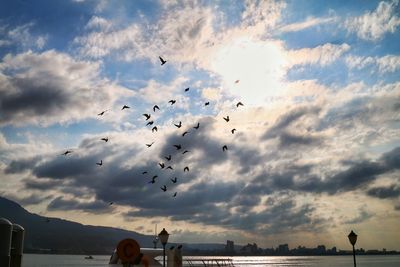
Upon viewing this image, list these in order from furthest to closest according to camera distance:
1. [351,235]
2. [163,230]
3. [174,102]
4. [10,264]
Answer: [174,102]
[351,235]
[10,264]
[163,230]

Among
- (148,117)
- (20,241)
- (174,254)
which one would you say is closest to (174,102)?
(148,117)

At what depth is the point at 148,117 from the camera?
3222 cm

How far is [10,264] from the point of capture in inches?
942

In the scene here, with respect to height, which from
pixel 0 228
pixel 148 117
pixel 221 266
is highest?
pixel 148 117

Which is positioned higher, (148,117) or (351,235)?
(148,117)

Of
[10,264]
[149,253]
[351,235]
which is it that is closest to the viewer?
[10,264]

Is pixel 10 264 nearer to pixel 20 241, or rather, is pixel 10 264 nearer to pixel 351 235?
pixel 20 241

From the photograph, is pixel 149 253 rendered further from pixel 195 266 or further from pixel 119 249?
pixel 119 249

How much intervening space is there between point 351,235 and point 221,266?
762 inches

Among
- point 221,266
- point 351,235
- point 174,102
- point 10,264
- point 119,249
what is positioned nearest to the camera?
point 119,249

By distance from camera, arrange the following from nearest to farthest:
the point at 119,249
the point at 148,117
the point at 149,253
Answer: the point at 119,249 → the point at 148,117 → the point at 149,253

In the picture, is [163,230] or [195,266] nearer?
[163,230]

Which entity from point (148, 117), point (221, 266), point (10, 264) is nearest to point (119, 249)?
point (10, 264)

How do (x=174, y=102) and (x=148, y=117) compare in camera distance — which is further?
(x=148, y=117)
